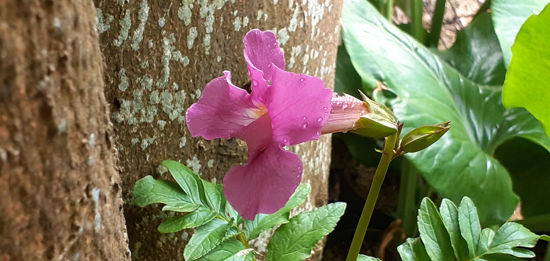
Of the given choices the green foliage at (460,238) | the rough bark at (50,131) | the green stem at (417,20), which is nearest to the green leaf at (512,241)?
the green foliage at (460,238)

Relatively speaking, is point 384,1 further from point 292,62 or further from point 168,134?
point 168,134

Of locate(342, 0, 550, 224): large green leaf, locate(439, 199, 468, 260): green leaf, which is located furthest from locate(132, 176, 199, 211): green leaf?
locate(342, 0, 550, 224): large green leaf

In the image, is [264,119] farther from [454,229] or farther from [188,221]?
[454,229]

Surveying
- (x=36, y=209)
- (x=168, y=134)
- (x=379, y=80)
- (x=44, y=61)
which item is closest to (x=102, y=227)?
(x=36, y=209)

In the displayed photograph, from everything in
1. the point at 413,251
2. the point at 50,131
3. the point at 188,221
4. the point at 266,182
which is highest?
the point at 50,131

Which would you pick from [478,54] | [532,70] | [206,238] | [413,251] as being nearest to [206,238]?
[206,238]

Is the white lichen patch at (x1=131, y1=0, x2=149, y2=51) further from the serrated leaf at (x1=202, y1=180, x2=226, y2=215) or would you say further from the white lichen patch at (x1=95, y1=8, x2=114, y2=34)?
the serrated leaf at (x1=202, y1=180, x2=226, y2=215)
